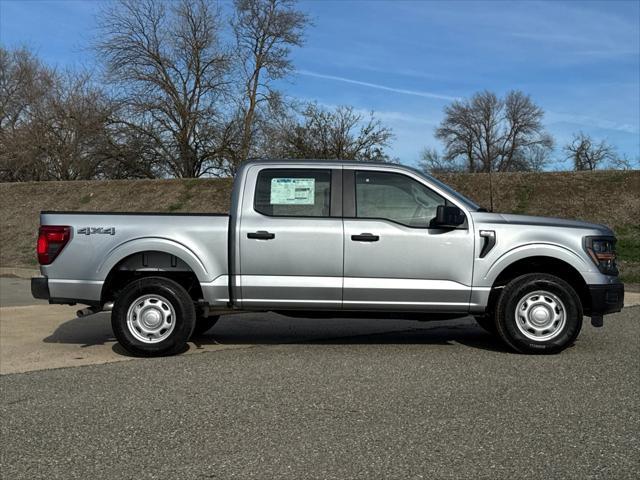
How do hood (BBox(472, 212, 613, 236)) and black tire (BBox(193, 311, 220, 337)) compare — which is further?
black tire (BBox(193, 311, 220, 337))

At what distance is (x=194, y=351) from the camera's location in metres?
6.59

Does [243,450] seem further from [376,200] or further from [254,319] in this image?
[254,319]

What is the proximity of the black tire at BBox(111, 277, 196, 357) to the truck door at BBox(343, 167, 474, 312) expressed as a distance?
5.32 ft

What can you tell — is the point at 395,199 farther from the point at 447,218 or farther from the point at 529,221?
the point at 529,221

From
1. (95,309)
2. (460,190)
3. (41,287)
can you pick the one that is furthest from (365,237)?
(460,190)

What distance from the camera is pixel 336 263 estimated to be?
6.13m

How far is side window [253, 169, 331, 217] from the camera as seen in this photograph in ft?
20.6

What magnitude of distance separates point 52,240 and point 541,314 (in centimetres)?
502

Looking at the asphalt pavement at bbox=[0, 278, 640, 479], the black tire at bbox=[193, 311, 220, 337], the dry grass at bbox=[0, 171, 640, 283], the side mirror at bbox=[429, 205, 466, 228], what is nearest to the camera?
the asphalt pavement at bbox=[0, 278, 640, 479]

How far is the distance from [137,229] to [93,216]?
1.59 ft

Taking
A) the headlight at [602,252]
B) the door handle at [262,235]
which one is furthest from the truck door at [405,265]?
the headlight at [602,252]

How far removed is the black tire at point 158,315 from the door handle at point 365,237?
1.78 metres

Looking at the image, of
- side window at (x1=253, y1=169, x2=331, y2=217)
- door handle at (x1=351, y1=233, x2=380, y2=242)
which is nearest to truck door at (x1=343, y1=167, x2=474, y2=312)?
door handle at (x1=351, y1=233, x2=380, y2=242)

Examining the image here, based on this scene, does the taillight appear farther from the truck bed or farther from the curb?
the curb
